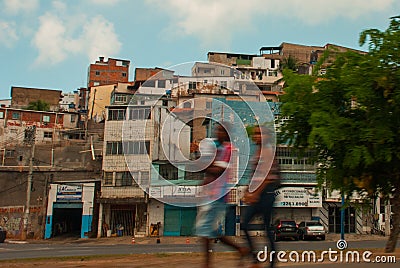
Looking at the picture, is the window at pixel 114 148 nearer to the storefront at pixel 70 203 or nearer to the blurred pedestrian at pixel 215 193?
the storefront at pixel 70 203

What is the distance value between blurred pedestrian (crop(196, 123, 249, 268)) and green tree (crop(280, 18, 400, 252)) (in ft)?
9.68

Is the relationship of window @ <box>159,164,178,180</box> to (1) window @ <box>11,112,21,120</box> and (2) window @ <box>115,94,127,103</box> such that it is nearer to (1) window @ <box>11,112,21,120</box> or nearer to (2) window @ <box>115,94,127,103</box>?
(2) window @ <box>115,94,127,103</box>

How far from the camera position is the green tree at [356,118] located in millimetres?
9367

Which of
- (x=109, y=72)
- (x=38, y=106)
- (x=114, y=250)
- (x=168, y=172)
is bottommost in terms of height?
(x=114, y=250)

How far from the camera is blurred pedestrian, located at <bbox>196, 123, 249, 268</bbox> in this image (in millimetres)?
7168

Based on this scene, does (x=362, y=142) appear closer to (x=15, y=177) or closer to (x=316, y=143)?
(x=316, y=143)

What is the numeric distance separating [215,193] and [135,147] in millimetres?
37353

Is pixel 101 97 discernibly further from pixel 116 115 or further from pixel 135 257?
pixel 135 257

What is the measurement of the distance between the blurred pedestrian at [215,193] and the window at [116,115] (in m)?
40.7

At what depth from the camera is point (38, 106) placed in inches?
3150

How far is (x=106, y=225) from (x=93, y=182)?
395 cm

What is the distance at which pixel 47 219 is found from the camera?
144 feet

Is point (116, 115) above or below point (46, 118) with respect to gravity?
below

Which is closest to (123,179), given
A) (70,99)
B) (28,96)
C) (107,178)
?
(107,178)
